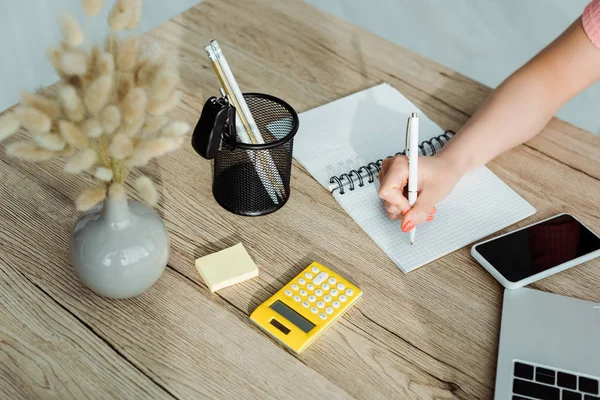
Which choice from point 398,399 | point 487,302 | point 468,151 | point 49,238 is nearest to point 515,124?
point 468,151

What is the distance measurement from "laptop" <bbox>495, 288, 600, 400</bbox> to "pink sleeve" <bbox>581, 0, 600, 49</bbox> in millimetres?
491

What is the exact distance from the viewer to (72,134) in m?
0.65

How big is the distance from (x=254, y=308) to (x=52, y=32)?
211cm

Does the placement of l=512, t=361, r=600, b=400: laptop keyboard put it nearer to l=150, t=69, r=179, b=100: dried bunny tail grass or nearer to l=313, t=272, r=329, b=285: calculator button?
l=313, t=272, r=329, b=285: calculator button

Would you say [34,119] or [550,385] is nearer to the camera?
[34,119]

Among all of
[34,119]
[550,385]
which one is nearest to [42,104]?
[34,119]

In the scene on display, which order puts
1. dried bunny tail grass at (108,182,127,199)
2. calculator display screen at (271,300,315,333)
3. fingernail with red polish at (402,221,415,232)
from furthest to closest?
fingernail with red polish at (402,221,415,232) < calculator display screen at (271,300,315,333) < dried bunny tail grass at (108,182,127,199)

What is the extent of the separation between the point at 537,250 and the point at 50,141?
2.27 feet

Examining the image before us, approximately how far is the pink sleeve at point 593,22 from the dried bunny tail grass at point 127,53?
81 cm

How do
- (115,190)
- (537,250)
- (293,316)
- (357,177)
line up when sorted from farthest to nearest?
(357,177)
(537,250)
(293,316)
(115,190)

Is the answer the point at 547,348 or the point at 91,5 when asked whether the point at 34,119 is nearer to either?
the point at 91,5

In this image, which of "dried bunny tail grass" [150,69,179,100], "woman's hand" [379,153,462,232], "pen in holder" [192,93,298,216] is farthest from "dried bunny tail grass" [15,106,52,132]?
"woman's hand" [379,153,462,232]

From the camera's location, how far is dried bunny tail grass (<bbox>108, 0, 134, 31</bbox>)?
674 mm

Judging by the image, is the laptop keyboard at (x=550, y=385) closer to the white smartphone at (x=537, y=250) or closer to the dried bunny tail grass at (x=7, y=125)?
the white smartphone at (x=537, y=250)
